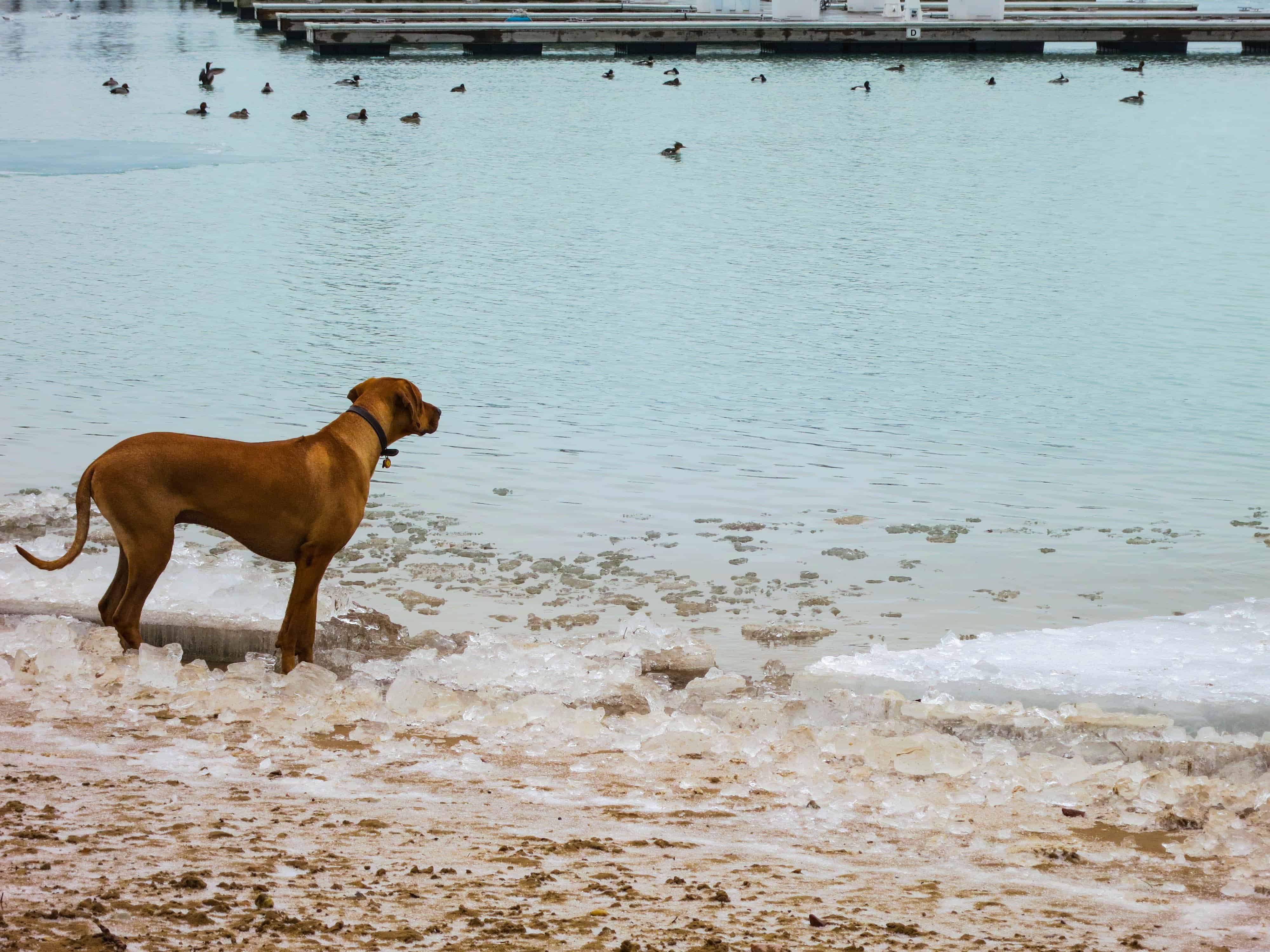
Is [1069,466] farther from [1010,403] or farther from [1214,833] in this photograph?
[1214,833]

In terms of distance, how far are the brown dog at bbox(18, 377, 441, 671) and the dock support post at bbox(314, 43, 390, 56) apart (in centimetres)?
5753

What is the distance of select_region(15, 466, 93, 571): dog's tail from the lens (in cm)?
669

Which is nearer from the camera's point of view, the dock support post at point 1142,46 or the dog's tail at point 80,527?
the dog's tail at point 80,527

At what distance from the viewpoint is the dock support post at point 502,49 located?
6162 cm

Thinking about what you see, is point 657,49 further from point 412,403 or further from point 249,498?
point 249,498

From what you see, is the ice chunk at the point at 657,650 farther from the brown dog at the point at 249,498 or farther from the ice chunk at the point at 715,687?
the brown dog at the point at 249,498

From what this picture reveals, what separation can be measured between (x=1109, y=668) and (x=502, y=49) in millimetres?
57091

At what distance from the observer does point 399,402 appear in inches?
288

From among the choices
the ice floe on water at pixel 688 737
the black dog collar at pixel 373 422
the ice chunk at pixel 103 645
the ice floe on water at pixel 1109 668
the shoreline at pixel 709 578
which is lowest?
the shoreline at pixel 709 578

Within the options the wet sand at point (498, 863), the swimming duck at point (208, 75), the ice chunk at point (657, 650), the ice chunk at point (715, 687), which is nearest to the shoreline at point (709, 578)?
the ice chunk at point (657, 650)

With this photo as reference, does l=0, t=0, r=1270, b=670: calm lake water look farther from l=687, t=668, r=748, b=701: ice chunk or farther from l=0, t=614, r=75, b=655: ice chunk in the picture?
l=0, t=614, r=75, b=655: ice chunk

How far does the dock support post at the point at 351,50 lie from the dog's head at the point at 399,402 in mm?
57346

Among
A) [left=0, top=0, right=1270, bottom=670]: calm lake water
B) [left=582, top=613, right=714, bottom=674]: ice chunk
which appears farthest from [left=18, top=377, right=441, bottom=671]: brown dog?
[left=0, top=0, right=1270, bottom=670]: calm lake water


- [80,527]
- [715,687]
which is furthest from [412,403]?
[715,687]
